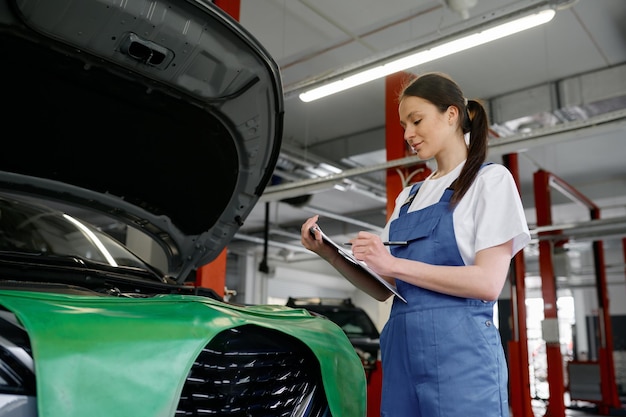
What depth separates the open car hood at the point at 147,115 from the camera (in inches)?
71.9

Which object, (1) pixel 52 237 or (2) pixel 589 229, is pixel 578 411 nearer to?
(2) pixel 589 229

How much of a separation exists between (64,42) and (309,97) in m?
3.58

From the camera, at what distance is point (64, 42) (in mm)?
1824

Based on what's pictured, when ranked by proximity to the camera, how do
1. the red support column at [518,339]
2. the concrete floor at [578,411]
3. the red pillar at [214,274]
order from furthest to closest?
1. the concrete floor at [578,411]
2. the red support column at [518,339]
3. the red pillar at [214,274]

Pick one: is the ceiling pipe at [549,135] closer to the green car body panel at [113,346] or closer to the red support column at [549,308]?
the red support column at [549,308]

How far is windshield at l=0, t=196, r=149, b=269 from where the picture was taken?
2.01m

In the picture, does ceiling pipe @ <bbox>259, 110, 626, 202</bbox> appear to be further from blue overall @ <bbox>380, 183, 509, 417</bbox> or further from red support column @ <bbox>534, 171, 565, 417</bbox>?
blue overall @ <bbox>380, 183, 509, 417</bbox>

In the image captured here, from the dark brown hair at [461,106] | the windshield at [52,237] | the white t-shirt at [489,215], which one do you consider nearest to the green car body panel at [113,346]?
the white t-shirt at [489,215]

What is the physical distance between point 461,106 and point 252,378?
94 centimetres

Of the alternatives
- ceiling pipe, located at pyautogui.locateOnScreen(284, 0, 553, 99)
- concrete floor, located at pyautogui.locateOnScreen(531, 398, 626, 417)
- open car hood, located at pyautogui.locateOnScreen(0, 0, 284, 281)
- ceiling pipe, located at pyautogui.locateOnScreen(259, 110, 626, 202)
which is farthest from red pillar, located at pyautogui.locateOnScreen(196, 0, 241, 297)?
concrete floor, located at pyautogui.locateOnScreen(531, 398, 626, 417)

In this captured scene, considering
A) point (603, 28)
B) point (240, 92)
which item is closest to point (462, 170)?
point (240, 92)

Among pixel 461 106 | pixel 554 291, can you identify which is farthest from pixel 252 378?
pixel 554 291

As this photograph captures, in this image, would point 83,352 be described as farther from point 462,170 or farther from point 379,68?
point 379,68

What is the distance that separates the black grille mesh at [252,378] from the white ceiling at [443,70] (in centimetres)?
322
